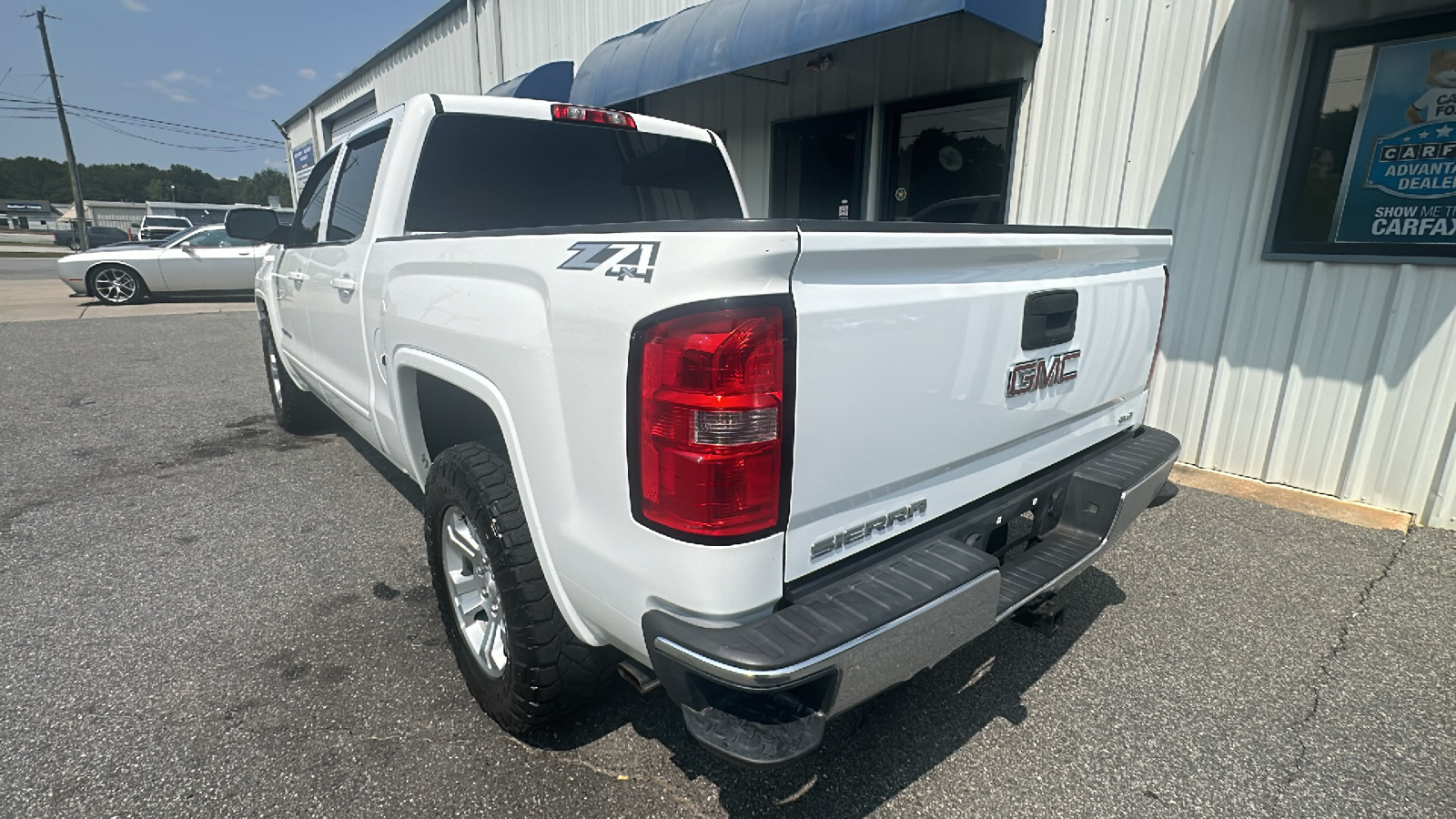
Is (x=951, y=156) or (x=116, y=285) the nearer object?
(x=951, y=156)

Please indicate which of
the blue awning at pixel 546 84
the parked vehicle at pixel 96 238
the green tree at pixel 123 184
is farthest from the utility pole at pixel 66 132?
the green tree at pixel 123 184

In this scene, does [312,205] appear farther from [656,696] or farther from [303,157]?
[303,157]

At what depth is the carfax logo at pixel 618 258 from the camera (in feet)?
4.74

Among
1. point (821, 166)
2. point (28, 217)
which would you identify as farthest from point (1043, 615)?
point (28, 217)

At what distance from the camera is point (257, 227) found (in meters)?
4.15

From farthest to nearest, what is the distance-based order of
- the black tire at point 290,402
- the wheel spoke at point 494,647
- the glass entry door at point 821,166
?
the glass entry door at point 821,166
the black tire at point 290,402
the wheel spoke at point 494,647

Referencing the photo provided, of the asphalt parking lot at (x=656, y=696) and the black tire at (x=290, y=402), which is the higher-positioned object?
the black tire at (x=290, y=402)

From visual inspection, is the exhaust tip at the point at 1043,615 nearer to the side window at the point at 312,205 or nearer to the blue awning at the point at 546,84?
the side window at the point at 312,205

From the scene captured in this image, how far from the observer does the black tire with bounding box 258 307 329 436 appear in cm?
518

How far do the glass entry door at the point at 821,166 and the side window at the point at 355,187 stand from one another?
14.9 feet

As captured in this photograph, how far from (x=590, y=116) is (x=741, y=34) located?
3.27m

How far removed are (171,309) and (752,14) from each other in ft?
43.6

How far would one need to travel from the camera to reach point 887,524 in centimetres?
179

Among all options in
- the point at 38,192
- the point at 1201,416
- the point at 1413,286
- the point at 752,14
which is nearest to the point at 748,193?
the point at 752,14
